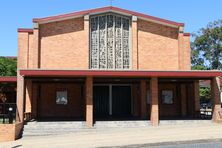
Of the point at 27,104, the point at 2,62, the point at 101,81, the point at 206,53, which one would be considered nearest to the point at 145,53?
the point at 101,81

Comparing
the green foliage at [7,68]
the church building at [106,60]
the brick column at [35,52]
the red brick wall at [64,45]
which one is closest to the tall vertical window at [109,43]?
the church building at [106,60]

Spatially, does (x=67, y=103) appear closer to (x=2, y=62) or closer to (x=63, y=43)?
(x=63, y=43)

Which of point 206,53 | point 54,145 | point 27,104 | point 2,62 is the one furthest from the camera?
point 206,53

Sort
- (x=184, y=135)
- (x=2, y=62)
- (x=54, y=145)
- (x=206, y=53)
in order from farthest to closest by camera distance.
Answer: (x=206, y=53), (x=2, y=62), (x=184, y=135), (x=54, y=145)

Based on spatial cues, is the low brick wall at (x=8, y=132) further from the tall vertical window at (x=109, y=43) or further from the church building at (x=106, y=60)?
the tall vertical window at (x=109, y=43)

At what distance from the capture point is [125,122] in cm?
2262

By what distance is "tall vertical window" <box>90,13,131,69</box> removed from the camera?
2645 cm

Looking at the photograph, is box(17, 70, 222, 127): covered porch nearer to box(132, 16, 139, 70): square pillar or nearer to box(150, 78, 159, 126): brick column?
box(132, 16, 139, 70): square pillar

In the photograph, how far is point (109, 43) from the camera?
2661 centimetres

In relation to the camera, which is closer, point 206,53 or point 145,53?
point 145,53

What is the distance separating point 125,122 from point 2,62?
1907cm

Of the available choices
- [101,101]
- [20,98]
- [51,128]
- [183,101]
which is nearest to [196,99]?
[183,101]

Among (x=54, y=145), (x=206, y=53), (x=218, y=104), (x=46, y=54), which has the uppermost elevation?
(x=206, y=53)

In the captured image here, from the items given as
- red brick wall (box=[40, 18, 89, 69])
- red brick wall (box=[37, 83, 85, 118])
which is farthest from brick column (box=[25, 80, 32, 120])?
red brick wall (box=[40, 18, 89, 69])
